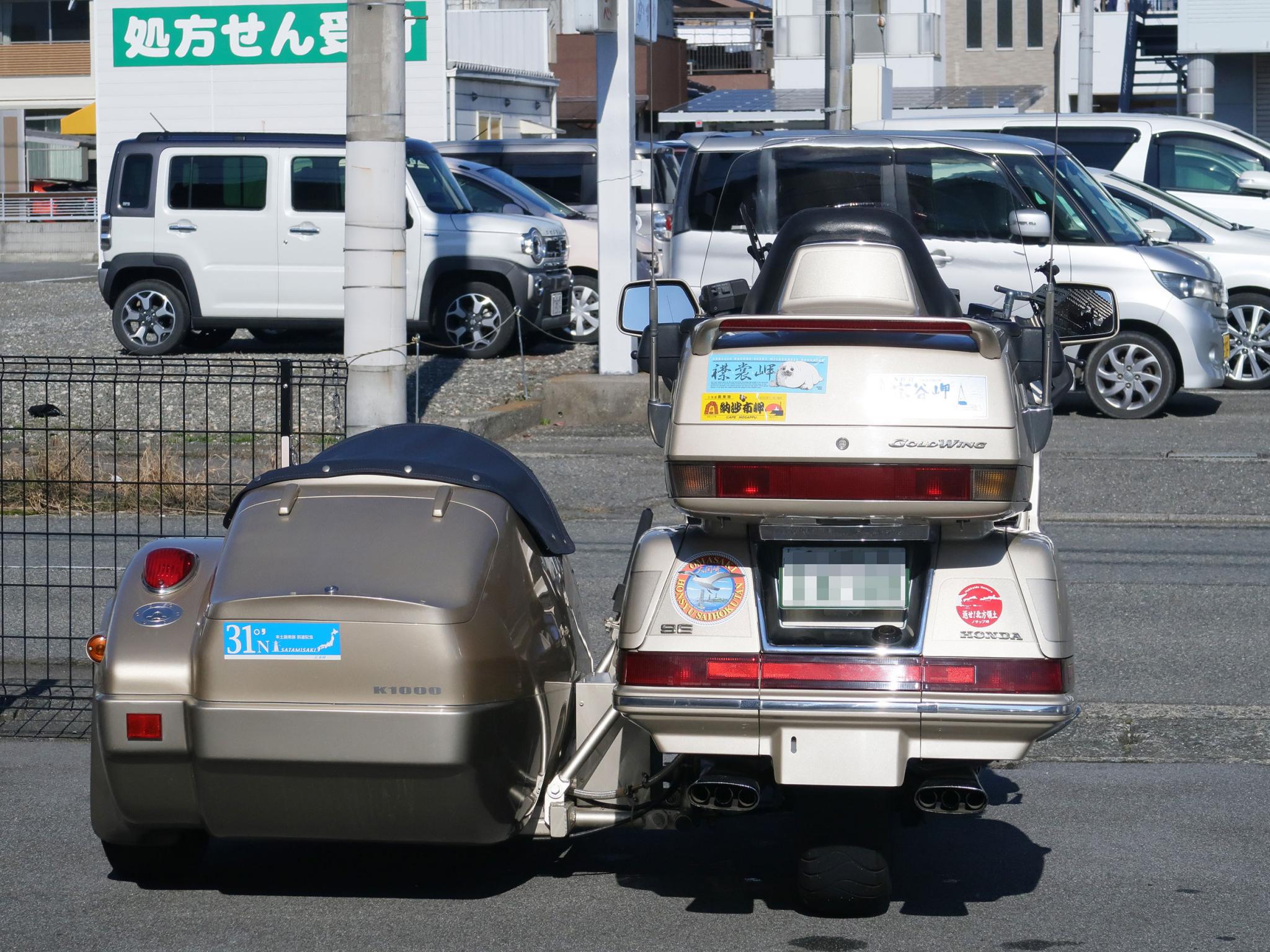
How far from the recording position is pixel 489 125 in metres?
31.4

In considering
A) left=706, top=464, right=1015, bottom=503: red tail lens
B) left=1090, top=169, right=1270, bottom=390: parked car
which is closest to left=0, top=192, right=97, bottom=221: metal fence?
left=1090, top=169, right=1270, bottom=390: parked car

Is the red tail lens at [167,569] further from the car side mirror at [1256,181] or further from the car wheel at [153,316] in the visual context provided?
the car side mirror at [1256,181]

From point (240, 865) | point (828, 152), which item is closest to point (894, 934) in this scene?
point (240, 865)

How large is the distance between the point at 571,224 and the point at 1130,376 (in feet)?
21.6

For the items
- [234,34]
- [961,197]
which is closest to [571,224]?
[961,197]

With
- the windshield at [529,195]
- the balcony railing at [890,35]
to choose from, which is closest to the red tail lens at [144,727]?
the windshield at [529,195]

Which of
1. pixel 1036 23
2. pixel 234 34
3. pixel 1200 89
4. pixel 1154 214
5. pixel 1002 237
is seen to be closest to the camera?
pixel 1002 237

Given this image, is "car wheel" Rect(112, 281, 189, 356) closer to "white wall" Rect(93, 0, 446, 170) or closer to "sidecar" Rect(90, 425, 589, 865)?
"sidecar" Rect(90, 425, 589, 865)

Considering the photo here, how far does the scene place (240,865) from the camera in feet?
15.3

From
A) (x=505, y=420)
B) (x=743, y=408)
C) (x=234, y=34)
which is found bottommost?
(x=505, y=420)

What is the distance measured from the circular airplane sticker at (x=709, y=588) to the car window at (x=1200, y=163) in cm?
1473

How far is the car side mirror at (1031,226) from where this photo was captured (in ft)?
33.9

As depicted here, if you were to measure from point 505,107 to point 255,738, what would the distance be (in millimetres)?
29596

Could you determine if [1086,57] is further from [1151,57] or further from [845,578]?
[845,578]
